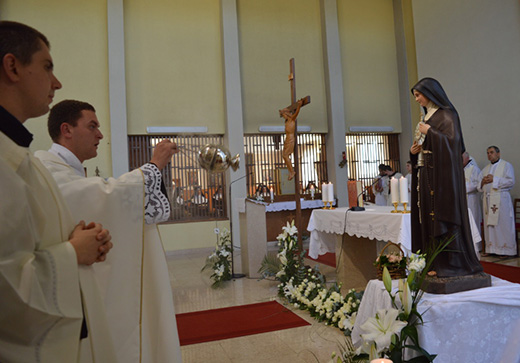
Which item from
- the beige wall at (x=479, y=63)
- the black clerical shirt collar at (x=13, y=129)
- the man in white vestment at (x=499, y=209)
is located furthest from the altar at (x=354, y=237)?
the beige wall at (x=479, y=63)

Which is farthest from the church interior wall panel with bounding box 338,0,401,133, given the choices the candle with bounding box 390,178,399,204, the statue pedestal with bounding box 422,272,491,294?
the statue pedestal with bounding box 422,272,491,294

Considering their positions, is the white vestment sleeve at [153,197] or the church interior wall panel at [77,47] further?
the church interior wall panel at [77,47]

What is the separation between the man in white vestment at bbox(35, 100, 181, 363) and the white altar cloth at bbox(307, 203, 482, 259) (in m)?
2.45

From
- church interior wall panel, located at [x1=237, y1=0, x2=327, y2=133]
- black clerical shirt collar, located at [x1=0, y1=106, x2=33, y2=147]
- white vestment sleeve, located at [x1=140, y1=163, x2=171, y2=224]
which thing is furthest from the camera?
church interior wall panel, located at [x1=237, y1=0, x2=327, y2=133]

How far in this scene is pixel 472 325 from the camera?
231 cm

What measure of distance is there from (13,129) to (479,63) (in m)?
8.49

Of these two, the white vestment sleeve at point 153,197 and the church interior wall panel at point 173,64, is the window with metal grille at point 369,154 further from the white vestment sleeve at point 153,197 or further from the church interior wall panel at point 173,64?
the white vestment sleeve at point 153,197

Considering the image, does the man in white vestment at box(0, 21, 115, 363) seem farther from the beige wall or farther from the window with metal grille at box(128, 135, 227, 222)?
the beige wall

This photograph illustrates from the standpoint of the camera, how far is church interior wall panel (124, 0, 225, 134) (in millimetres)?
9211

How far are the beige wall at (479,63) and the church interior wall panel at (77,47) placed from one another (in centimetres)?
741

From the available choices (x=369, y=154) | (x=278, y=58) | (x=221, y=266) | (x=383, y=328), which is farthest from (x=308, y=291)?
(x=369, y=154)

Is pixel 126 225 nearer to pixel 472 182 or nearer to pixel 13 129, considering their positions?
pixel 13 129

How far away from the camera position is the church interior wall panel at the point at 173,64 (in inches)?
363

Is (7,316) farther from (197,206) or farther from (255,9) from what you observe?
(255,9)
